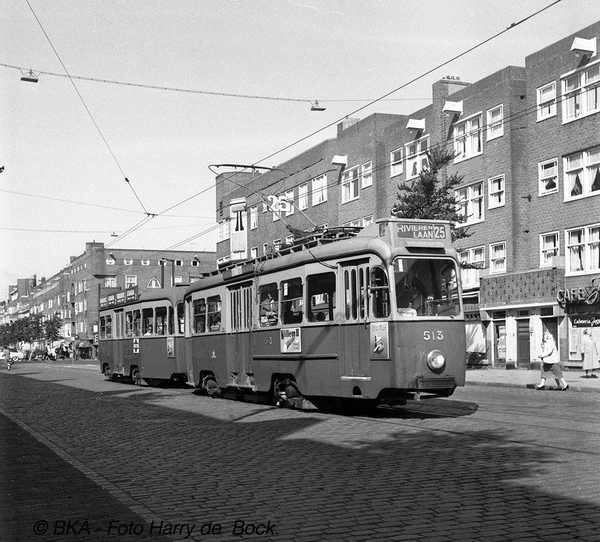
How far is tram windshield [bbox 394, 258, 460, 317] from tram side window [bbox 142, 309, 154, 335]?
1393 centimetres

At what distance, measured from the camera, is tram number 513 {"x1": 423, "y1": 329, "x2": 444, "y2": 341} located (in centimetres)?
1359

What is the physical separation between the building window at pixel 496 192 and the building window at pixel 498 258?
170cm

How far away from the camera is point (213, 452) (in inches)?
420

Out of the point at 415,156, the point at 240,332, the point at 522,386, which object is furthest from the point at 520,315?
the point at 240,332

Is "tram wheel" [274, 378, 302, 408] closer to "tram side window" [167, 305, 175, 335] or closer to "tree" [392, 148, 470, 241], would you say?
"tram side window" [167, 305, 175, 335]

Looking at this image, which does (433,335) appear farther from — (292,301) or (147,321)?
(147,321)

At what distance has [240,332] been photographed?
18.4 m

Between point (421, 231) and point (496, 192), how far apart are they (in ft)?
78.0

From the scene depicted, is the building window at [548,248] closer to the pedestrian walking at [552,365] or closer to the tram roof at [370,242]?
the pedestrian walking at [552,365]

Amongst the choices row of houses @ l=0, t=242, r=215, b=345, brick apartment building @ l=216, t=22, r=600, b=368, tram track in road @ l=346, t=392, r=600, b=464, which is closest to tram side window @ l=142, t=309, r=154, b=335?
brick apartment building @ l=216, t=22, r=600, b=368

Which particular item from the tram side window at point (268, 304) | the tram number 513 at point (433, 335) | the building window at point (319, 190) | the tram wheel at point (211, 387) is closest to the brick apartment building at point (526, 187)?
the building window at point (319, 190)

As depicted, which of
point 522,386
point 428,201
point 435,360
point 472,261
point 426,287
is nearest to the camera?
point 435,360

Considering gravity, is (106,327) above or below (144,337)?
above

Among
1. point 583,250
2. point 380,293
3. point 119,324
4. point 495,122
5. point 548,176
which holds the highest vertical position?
point 495,122
